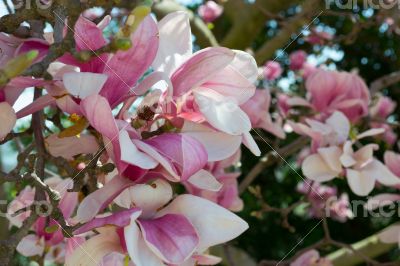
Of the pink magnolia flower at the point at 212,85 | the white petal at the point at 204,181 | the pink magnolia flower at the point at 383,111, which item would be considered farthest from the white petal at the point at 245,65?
the pink magnolia flower at the point at 383,111

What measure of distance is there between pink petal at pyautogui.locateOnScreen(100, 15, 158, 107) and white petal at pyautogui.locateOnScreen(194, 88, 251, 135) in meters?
0.06

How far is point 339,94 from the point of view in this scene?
128 cm

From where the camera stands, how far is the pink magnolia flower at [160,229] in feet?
1.89

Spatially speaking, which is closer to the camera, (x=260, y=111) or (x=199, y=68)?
(x=199, y=68)

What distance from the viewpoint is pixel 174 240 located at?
580 millimetres

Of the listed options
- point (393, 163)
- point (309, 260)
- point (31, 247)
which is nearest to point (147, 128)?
point (31, 247)

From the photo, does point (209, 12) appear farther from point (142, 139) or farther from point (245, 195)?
point (142, 139)

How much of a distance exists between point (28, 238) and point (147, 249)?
1.51 ft

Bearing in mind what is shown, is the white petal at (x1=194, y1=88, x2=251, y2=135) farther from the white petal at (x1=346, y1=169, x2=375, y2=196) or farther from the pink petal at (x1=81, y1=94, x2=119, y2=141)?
the white petal at (x1=346, y1=169, x2=375, y2=196)

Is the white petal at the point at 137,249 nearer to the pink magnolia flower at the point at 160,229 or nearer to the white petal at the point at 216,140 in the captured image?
the pink magnolia flower at the point at 160,229

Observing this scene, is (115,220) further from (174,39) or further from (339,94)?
(339,94)

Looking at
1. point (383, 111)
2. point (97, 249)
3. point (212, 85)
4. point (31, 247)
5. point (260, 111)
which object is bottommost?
point (383, 111)

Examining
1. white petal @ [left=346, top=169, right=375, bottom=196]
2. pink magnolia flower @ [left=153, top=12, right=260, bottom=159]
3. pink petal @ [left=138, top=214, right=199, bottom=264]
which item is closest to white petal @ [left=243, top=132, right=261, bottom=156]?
pink magnolia flower @ [left=153, top=12, right=260, bottom=159]

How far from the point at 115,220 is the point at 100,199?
54 mm
